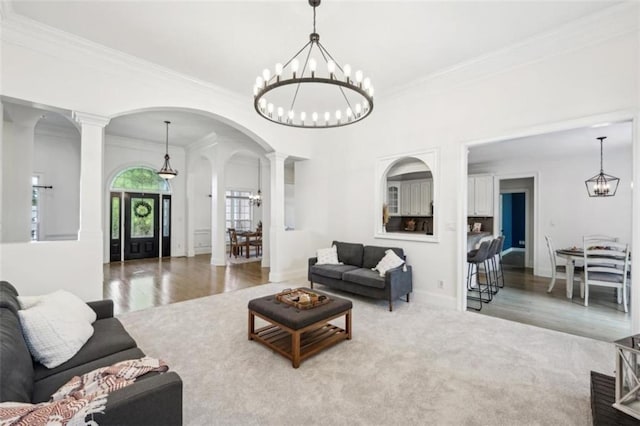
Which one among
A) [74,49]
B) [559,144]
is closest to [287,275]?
[74,49]

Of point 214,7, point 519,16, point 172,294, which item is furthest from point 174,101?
point 519,16

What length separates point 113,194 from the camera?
7.98 metres

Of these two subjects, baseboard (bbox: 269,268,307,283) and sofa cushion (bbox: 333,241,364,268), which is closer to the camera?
sofa cushion (bbox: 333,241,364,268)

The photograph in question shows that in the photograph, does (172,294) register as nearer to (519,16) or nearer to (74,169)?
(74,169)

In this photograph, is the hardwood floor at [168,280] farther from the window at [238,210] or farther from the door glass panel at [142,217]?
the window at [238,210]

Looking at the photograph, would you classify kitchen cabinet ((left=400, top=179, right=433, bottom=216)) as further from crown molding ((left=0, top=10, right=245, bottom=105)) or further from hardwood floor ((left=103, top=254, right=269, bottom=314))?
crown molding ((left=0, top=10, right=245, bottom=105))

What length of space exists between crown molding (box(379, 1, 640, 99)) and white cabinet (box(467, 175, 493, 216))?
439 centimetres

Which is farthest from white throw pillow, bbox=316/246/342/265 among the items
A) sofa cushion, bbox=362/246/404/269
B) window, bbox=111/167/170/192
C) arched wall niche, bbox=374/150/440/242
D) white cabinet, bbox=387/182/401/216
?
window, bbox=111/167/170/192

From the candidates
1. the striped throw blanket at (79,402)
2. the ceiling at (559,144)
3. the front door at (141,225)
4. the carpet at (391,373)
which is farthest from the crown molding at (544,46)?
the front door at (141,225)

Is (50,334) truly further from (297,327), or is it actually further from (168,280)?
(168,280)

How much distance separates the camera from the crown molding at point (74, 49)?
3.03 metres

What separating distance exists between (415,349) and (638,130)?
123 inches

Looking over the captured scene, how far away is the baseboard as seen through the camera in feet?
18.6

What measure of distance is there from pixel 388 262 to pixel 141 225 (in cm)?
776
